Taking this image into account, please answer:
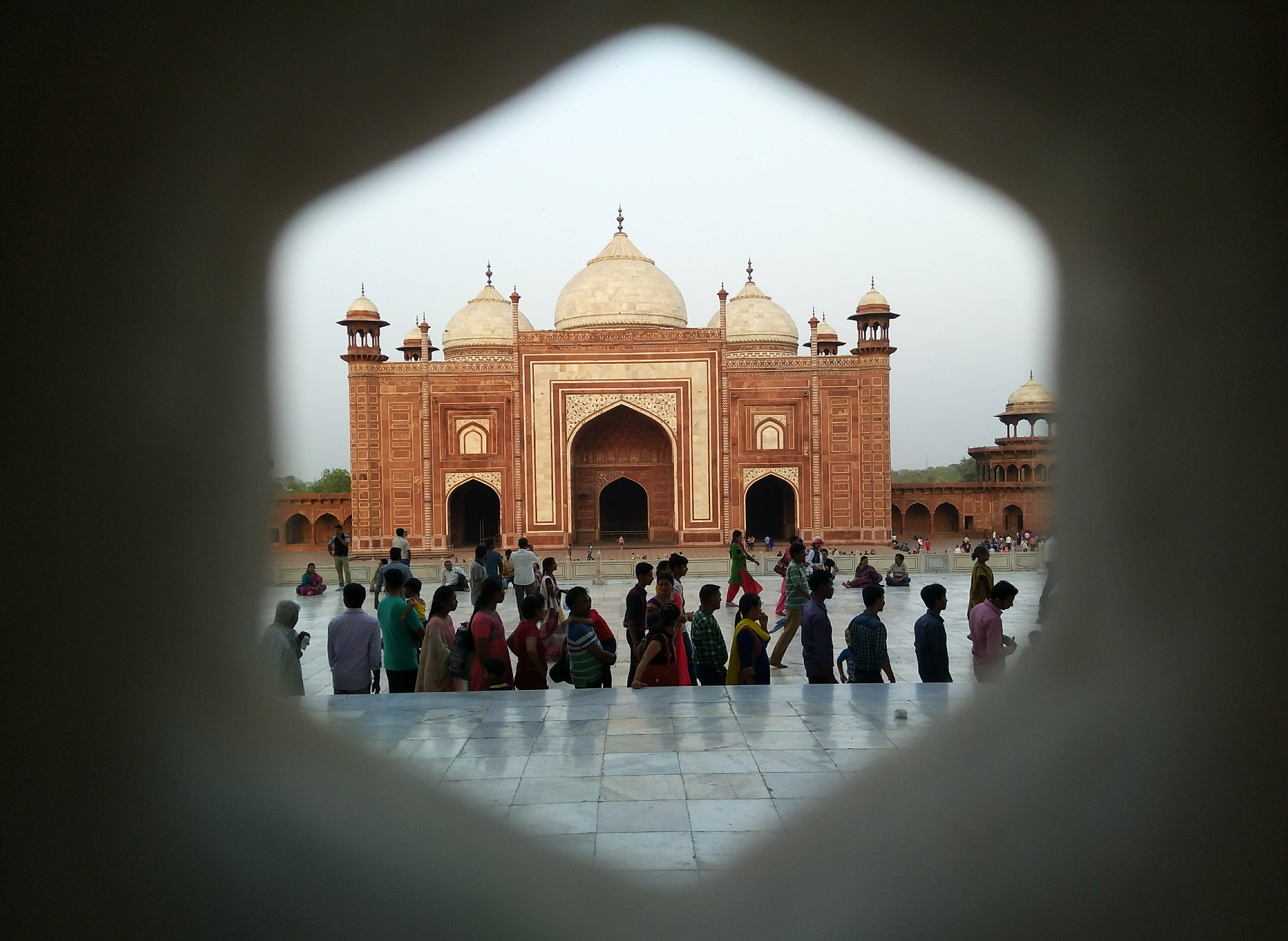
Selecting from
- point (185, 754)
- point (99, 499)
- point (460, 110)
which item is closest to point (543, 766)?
point (185, 754)

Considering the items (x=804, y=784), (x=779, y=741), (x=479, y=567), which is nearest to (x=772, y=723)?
(x=779, y=741)

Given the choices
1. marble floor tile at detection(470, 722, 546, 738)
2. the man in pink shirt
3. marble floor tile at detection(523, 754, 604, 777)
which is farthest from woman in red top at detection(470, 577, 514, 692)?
the man in pink shirt

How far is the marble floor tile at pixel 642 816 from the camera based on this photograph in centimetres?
295

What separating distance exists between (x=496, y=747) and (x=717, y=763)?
896mm

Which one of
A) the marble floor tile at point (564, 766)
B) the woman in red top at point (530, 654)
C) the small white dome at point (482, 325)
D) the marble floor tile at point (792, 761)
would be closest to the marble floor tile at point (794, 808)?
the marble floor tile at point (792, 761)

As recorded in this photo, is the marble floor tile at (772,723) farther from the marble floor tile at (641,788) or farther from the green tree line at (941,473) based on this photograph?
the green tree line at (941,473)

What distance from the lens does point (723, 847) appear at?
2811 millimetres

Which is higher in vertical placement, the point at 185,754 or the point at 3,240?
the point at 3,240

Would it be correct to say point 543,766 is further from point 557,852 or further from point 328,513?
point 328,513

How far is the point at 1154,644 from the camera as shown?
2.74 metres

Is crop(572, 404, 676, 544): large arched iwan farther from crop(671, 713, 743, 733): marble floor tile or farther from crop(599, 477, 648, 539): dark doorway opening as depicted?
crop(671, 713, 743, 733): marble floor tile

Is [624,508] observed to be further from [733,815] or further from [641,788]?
[733,815]

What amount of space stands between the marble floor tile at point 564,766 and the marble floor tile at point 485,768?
0.11 ft

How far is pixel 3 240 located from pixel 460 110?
1.53 m
